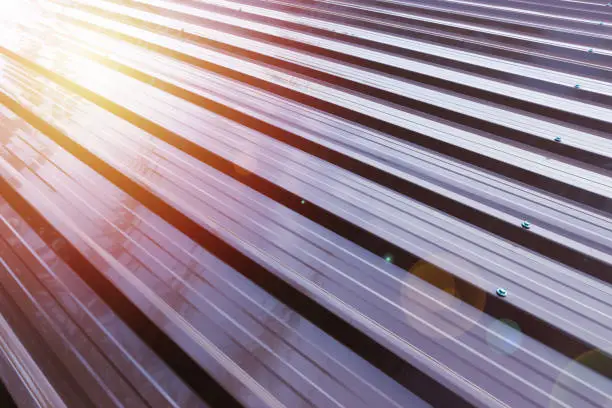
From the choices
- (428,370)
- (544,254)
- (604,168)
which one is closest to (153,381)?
(428,370)

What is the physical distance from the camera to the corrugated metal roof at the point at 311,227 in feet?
4.90

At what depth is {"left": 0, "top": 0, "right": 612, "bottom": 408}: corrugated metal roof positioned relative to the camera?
1.49 metres

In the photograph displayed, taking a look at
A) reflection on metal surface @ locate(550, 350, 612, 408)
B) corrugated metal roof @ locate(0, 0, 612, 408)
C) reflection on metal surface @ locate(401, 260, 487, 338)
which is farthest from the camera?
reflection on metal surface @ locate(401, 260, 487, 338)

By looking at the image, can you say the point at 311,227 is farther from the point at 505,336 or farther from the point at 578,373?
the point at 578,373

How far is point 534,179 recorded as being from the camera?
2.31 m

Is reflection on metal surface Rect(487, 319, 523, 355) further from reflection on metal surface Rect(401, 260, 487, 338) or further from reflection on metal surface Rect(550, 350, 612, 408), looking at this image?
reflection on metal surface Rect(550, 350, 612, 408)

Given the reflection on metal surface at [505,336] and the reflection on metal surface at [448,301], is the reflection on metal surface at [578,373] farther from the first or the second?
the reflection on metal surface at [448,301]

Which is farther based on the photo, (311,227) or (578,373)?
(311,227)

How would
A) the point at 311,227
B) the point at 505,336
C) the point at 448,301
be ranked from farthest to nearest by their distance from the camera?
1. the point at 311,227
2. the point at 448,301
3. the point at 505,336

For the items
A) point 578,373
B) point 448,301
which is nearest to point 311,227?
point 448,301

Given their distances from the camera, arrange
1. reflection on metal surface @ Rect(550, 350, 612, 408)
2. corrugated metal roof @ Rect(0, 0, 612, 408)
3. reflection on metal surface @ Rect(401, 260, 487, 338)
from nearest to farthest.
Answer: reflection on metal surface @ Rect(550, 350, 612, 408) < corrugated metal roof @ Rect(0, 0, 612, 408) < reflection on metal surface @ Rect(401, 260, 487, 338)

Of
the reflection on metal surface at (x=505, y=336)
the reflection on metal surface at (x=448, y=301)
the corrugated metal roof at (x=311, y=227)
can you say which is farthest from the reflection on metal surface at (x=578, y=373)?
the reflection on metal surface at (x=448, y=301)

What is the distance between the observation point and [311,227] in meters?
2.10

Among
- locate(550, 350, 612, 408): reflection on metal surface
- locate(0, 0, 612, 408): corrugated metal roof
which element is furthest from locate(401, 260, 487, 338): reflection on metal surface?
locate(550, 350, 612, 408): reflection on metal surface
